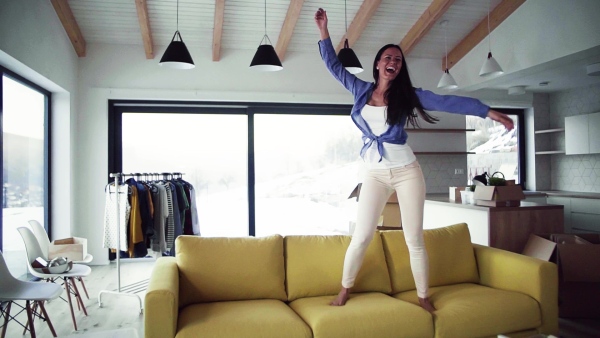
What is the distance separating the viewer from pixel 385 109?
2318 mm

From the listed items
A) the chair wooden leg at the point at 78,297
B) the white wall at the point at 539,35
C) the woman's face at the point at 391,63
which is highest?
the white wall at the point at 539,35

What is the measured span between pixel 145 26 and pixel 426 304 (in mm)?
4348

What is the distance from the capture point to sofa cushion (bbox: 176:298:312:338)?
77.5 inches

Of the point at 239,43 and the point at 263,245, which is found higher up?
the point at 239,43

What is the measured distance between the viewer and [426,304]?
2309mm

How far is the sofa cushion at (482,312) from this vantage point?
2211 millimetres

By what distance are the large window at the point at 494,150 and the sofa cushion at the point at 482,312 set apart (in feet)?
16.0

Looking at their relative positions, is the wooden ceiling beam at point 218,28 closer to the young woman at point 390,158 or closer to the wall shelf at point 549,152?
the young woman at point 390,158

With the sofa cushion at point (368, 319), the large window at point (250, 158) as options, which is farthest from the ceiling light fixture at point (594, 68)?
the sofa cushion at point (368, 319)

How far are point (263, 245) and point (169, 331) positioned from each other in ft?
2.48

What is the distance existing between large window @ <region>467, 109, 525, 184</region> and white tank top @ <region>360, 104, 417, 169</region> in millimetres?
5176

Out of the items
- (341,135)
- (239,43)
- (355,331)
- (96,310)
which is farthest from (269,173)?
(355,331)

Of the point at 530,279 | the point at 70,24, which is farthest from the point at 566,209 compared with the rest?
the point at 70,24

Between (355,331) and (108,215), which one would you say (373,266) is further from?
(108,215)
